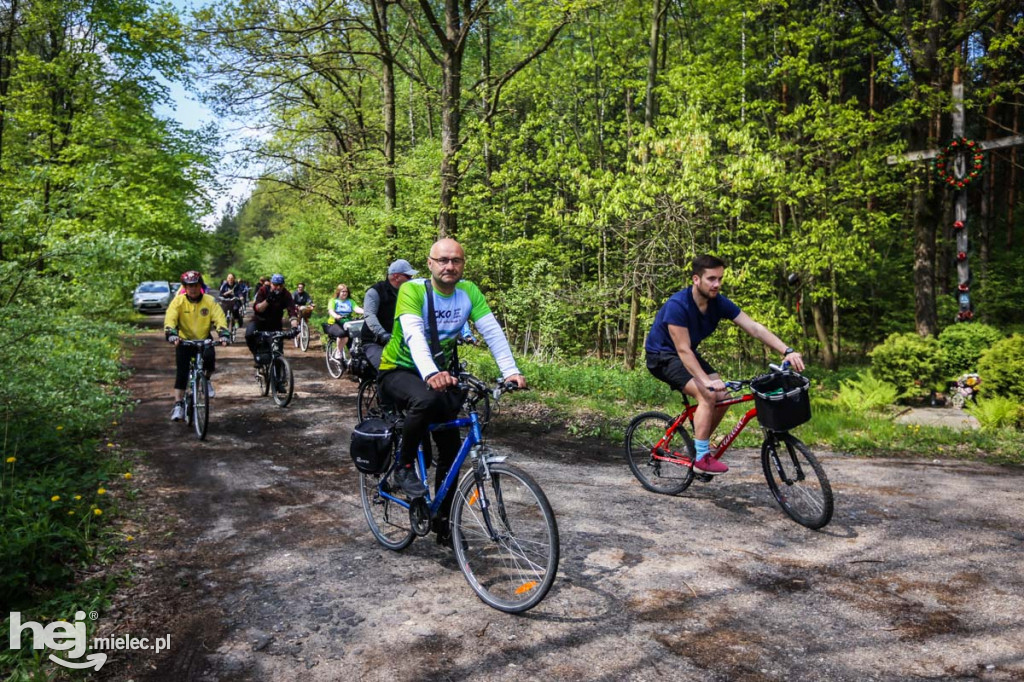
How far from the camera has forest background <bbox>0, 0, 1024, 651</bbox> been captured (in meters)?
7.62

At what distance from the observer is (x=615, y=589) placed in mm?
4102

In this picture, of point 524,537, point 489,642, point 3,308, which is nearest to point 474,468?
point 524,537

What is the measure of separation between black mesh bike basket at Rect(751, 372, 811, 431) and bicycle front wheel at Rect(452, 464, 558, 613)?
2.39 meters

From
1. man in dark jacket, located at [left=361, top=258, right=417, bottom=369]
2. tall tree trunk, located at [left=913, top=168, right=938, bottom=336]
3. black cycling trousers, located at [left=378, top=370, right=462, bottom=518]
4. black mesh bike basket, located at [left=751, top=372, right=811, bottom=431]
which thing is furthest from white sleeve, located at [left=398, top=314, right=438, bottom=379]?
tall tree trunk, located at [left=913, top=168, right=938, bottom=336]

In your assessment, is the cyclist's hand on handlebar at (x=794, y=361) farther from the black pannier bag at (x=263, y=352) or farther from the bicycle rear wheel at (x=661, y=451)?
the black pannier bag at (x=263, y=352)

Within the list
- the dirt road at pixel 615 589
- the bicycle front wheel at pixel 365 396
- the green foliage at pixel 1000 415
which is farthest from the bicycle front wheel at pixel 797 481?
the green foliage at pixel 1000 415

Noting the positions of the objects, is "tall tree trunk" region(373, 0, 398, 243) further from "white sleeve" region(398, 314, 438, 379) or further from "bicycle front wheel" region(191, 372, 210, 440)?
"white sleeve" region(398, 314, 438, 379)

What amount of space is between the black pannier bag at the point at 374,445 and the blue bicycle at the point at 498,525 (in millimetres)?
387

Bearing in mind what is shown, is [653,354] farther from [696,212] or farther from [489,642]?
[696,212]

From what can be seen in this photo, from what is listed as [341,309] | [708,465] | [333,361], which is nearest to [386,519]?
[708,465]

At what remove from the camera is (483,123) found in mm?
15547

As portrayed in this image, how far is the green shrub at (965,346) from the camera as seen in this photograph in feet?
39.3

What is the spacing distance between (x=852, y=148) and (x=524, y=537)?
1471cm

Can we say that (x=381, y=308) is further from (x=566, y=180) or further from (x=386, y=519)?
(x=566, y=180)
